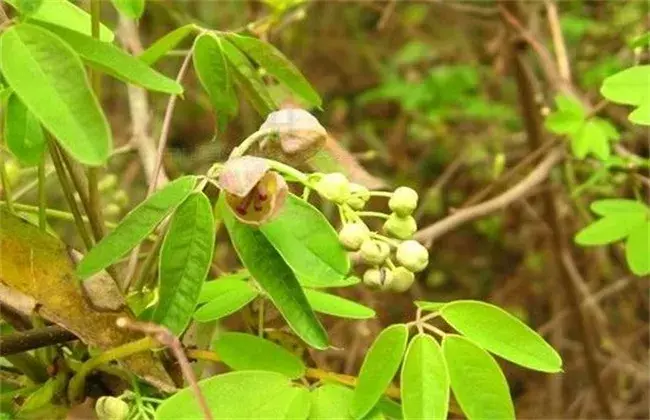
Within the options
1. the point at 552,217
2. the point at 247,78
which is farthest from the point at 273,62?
the point at 552,217

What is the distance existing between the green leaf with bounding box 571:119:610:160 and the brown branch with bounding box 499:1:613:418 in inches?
16.1

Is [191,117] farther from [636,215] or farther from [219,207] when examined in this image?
[219,207]

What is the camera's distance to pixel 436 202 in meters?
2.90

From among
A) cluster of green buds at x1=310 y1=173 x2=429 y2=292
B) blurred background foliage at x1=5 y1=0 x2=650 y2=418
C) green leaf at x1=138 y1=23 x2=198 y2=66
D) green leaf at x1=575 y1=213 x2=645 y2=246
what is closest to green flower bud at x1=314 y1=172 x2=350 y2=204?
cluster of green buds at x1=310 y1=173 x2=429 y2=292

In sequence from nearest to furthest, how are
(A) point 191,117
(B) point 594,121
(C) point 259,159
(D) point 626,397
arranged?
(C) point 259,159, (B) point 594,121, (D) point 626,397, (A) point 191,117

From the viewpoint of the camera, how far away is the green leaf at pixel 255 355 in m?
0.91

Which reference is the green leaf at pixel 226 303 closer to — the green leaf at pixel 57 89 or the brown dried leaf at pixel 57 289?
the brown dried leaf at pixel 57 289

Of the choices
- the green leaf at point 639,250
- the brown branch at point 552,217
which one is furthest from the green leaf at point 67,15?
the brown branch at point 552,217

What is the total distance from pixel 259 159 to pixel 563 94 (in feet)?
4.06

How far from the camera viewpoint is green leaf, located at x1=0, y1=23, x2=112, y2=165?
73 cm

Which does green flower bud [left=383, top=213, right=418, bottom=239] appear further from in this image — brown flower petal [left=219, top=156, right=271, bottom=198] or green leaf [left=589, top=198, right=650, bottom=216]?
green leaf [left=589, top=198, right=650, bottom=216]

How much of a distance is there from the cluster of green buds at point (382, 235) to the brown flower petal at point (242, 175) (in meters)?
0.05

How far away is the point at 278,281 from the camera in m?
0.83

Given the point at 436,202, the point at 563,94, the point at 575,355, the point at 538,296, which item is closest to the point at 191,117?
the point at 436,202
